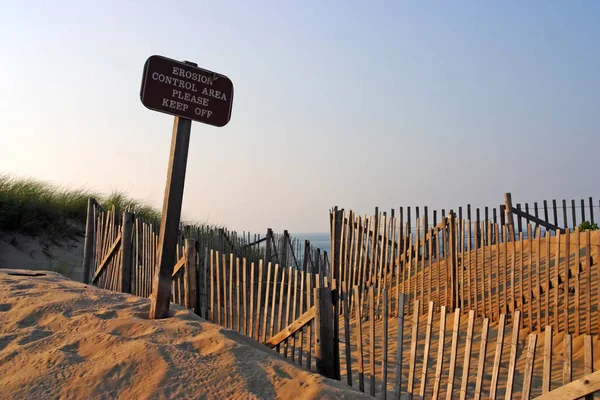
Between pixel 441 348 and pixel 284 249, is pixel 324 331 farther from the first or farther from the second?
pixel 284 249

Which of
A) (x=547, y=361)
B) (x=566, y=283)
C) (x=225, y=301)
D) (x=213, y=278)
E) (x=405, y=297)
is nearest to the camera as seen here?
(x=547, y=361)

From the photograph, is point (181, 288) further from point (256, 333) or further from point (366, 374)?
point (366, 374)

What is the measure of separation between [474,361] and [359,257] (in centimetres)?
275

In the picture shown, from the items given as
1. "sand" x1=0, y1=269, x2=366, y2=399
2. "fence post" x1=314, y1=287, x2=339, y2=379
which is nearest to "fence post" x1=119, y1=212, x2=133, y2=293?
"sand" x1=0, y1=269, x2=366, y2=399

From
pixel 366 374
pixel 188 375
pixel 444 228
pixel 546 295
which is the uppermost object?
pixel 444 228

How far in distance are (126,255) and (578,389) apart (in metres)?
5.94

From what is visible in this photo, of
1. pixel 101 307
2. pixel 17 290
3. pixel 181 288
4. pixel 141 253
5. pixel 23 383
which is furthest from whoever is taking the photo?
pixel 141 253

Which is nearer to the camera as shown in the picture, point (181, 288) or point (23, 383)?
point (23, 383)

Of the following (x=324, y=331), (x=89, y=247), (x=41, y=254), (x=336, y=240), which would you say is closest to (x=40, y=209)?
(x=41, y=254)

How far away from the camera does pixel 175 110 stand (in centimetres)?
477

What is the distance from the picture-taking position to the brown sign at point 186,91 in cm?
466

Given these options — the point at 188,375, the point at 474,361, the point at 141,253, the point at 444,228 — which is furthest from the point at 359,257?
the point at 188,375

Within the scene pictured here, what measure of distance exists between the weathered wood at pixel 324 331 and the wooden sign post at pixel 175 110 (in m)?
1.39

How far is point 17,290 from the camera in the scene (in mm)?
5309
